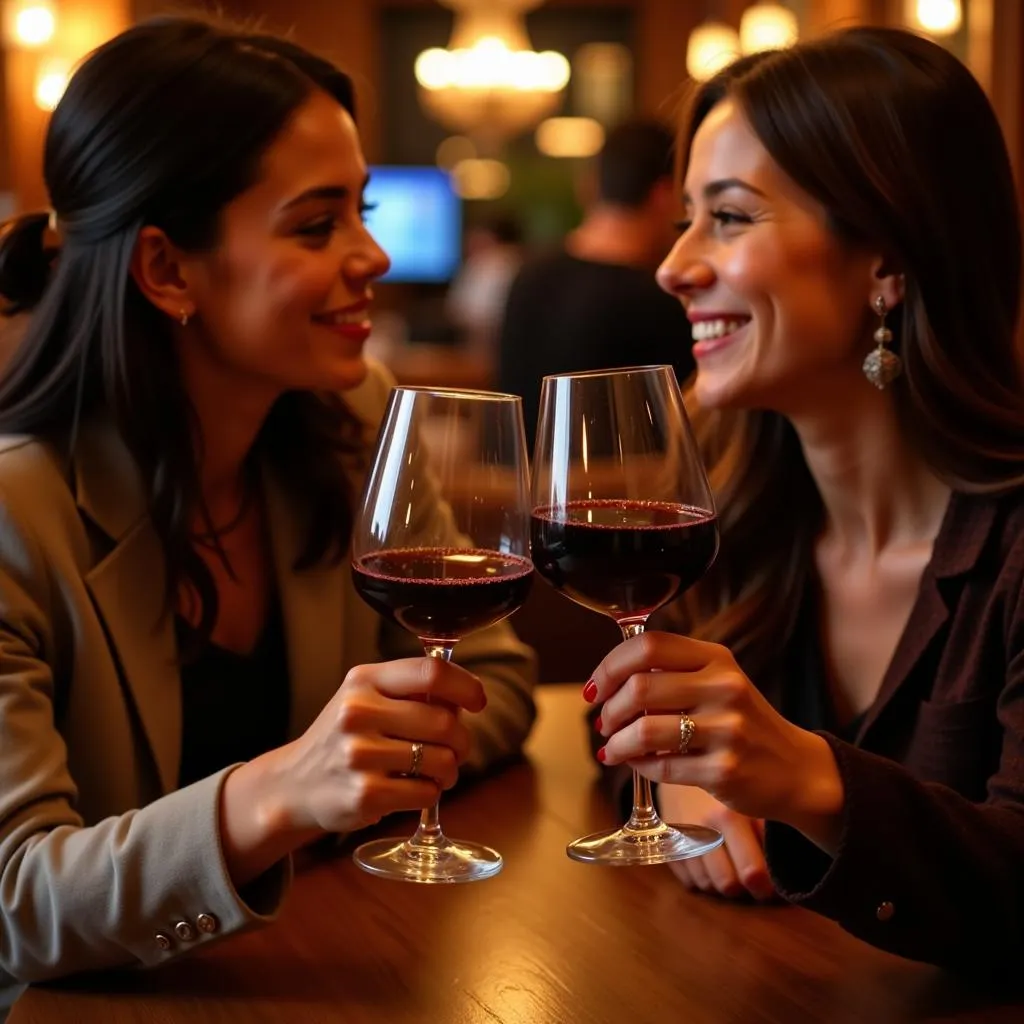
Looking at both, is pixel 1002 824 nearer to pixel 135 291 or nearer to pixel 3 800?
pixel 3 800

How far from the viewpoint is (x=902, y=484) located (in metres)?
1.71

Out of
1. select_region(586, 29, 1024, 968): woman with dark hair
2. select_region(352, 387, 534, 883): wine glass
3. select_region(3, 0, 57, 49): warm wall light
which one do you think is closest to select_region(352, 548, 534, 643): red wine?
select_region(352, 387, 534, 883): wine glass

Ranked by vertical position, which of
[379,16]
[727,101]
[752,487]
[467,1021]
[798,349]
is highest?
[379,16]

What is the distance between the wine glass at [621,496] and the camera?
3.63ft

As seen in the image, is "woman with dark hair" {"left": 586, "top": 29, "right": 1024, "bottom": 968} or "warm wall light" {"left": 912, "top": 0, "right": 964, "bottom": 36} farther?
"warm wall light" {"left": 912, "top": 0, "right": 964, "bottom": 36}

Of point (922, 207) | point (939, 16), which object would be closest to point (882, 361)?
point (922, 207)

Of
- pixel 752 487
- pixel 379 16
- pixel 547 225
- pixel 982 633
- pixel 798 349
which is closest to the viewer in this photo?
pixel 982 633

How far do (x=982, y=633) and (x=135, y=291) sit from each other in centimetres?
101

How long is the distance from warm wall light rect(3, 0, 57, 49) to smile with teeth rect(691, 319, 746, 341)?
6.38 meters

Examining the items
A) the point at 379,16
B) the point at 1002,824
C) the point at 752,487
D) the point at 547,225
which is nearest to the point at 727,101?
the point at 752,487

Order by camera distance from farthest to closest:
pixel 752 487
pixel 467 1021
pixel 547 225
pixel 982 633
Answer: pixel 547 225
pixel 752 487
pixel 982 633
pixel 467 1021

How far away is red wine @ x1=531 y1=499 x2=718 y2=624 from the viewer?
1.10 m

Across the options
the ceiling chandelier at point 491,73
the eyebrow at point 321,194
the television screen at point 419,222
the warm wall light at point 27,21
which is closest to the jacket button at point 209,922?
the eyebrow at point 321,194

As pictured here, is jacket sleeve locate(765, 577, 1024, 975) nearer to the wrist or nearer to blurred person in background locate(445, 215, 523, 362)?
the wrist
